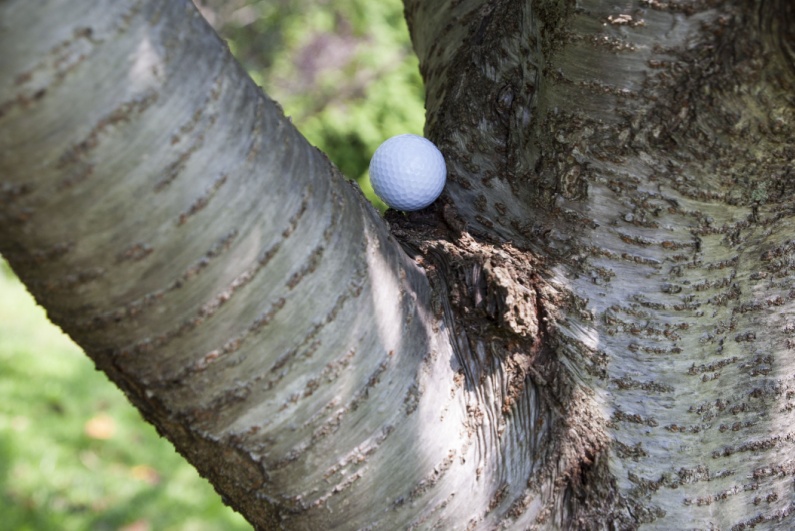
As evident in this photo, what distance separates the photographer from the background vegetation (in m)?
3.14

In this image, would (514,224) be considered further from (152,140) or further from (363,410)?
(152,140)

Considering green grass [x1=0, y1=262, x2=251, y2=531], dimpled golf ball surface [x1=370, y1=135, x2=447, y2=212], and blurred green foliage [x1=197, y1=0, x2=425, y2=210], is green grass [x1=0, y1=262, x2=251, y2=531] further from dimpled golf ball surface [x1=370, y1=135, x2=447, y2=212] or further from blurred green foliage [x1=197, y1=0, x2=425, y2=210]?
blurred green foliage [x1=197, y1=0, x2=425, y2=210]

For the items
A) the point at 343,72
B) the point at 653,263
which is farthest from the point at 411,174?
the point at 343,72

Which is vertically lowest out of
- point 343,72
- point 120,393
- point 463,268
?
point 120,393

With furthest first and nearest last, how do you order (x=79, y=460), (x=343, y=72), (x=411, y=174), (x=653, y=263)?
(x=343, y=72) < (x=79, y=460) < (x=411, y=174) < (x=653, y=263)

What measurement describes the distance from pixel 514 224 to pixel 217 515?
2.52m

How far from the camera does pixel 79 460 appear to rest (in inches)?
132

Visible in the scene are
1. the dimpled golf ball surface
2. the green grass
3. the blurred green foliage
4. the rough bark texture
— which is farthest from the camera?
the blurred green foliage

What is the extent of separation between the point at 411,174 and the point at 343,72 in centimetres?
417

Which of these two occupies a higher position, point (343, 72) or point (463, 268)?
point (463, 268)

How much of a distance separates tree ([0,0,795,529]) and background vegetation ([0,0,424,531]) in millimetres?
2404

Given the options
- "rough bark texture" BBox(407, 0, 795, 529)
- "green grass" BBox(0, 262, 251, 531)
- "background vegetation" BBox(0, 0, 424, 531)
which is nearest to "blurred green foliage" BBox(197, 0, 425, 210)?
"background vegetation" BBox(0, 0, 424, 531)

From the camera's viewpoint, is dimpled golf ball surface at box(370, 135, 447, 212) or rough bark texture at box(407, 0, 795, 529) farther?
dimpled golf ball surface at box(370, 135, 447, 212)

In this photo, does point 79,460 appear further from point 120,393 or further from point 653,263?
point 653,263
